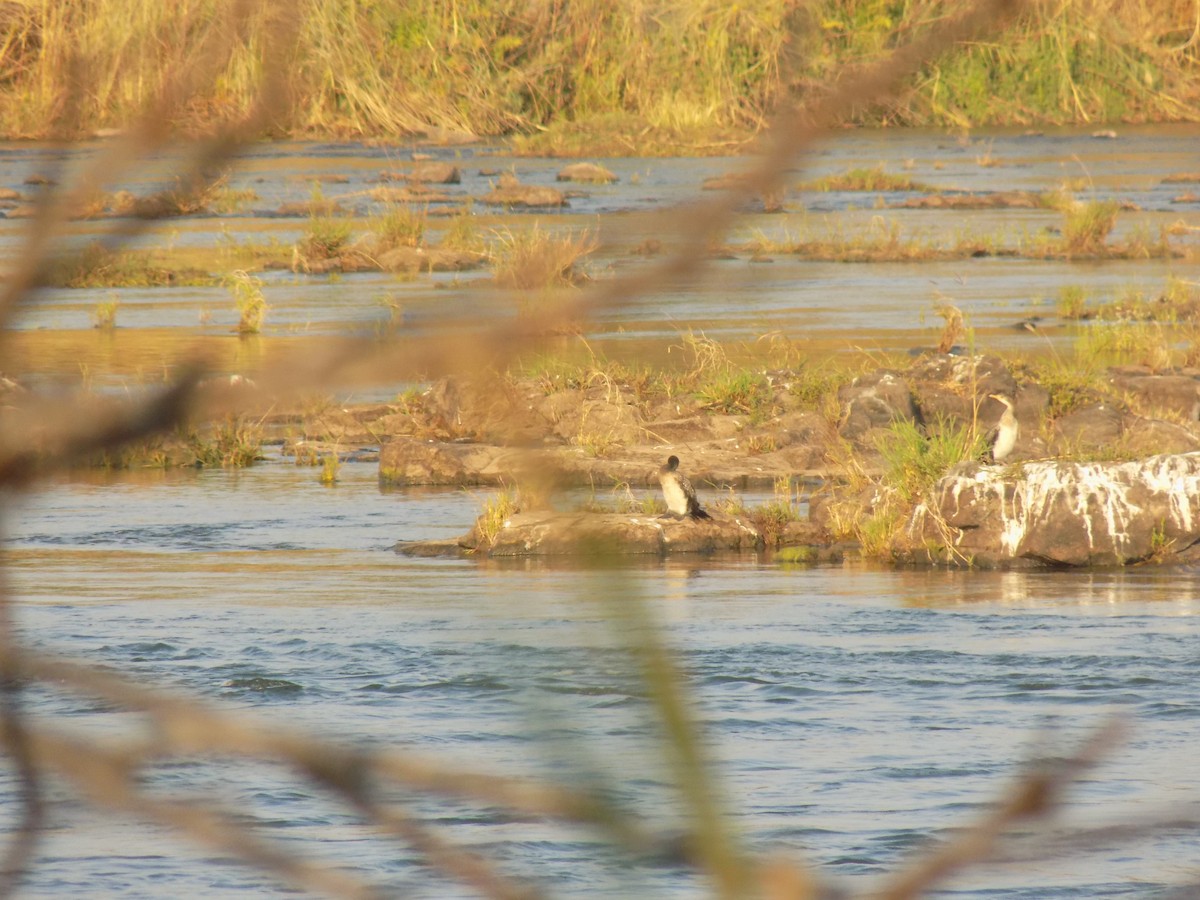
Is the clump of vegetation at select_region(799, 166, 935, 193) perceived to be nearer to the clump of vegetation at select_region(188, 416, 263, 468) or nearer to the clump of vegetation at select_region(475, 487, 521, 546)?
the clump of vegetation at select_region(188, 416, 263, 468)

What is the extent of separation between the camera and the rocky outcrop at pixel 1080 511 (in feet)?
35.1

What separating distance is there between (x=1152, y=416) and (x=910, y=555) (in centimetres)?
347

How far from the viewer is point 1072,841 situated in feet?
3.05

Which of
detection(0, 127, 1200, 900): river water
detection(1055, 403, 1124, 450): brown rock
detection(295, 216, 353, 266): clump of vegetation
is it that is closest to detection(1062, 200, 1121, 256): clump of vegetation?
detection(295, 216, 353, 266): clump of vegetation

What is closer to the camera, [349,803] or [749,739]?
[349,803]

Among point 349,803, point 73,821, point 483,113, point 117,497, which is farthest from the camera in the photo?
point 483,113

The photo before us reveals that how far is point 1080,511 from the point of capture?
35.1 ft

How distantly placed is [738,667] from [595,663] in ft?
25.3

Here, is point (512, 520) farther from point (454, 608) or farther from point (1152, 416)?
point (454, 608)

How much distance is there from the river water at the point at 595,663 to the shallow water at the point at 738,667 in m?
0.02

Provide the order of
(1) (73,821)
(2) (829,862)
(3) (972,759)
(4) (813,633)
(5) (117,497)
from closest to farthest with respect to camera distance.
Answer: (1) (73,821), (2) (829,862), (3) (972,759), (4) (813,633), (5) (117,497)

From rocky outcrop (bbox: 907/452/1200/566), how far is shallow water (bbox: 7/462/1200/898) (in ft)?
0.82

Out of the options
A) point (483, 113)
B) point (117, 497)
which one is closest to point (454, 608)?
point (117, 497)

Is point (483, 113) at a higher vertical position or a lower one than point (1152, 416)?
higher
